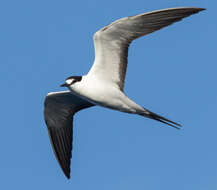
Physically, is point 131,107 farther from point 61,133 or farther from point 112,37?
point 61,133

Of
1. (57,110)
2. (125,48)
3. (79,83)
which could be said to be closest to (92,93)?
(79,83)

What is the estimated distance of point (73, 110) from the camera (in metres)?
18.1

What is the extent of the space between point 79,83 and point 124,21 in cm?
221

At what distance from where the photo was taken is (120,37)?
14.8m

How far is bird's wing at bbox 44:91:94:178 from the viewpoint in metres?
17.4

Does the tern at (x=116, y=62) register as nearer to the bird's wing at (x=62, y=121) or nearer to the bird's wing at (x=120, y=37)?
the bird's wing at (x=120, y=37)

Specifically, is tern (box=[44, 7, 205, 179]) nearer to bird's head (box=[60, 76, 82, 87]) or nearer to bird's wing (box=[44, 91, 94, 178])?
bird's head (box=[60, 76, 82, 87])

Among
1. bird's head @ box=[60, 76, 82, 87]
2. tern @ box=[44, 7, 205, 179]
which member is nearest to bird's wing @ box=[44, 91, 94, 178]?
tern @ box=[44, 7, 205, 179]

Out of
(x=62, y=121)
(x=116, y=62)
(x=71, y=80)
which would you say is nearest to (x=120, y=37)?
(x=116, y=62)

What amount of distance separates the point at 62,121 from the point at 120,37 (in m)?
4.56

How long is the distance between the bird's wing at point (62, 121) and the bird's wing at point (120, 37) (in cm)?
230

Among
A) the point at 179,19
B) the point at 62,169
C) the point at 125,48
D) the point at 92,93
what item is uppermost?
the point at 179,19

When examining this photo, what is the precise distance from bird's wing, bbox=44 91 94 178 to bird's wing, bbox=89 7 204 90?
7.55ft

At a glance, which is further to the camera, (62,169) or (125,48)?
(62,169)
